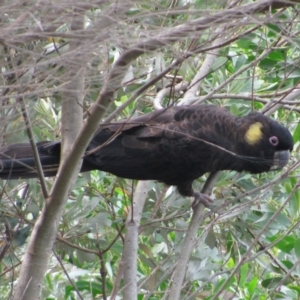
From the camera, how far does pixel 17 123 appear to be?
1844 mm

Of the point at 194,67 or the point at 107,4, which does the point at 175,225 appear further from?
the point at 107,4

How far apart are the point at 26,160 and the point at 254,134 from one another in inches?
44.3

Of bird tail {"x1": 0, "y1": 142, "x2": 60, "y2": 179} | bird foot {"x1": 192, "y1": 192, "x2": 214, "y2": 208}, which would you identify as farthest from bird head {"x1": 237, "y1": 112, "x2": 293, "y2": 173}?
bird tail {"x1": 0, "y1": 142, "x2": 60, "y2": 179}

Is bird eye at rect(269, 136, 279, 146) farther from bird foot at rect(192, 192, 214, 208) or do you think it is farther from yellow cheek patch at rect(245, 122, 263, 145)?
bird foot at rect(192, 192, 214, 208)

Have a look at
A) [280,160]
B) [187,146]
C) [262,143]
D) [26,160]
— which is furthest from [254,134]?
[26,160]

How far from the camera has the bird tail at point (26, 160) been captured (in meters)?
2.60

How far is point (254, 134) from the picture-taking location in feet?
10.3

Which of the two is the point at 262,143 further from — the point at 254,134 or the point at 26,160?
the point at 26,160

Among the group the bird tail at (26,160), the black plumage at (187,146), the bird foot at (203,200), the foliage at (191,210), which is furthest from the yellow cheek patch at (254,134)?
the bird tail at (26,160)

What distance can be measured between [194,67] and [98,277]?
1270 millimetres

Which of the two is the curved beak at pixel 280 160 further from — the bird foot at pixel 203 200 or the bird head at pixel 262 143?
the bird foot at pixel 203 200

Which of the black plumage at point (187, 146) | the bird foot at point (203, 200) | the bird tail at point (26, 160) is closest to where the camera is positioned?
the bird tail at point (26, 160)

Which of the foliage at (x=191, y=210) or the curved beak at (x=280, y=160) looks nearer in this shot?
the foliage at (x=191, y=210)

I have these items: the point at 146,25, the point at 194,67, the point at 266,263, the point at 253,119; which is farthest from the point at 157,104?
the point at 146,25
